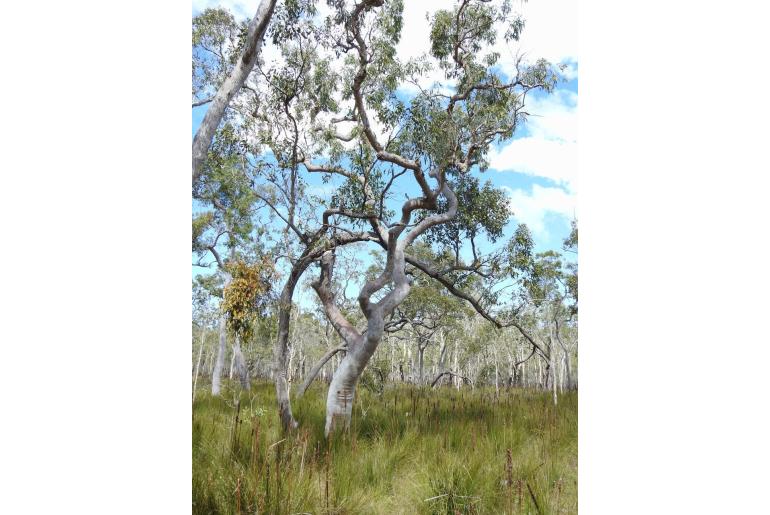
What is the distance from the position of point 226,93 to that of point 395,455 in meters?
2.25

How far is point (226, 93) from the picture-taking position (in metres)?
2.42

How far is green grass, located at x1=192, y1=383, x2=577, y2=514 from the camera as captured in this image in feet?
8.11

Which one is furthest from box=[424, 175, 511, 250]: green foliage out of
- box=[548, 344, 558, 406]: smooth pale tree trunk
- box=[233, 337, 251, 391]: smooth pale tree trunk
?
box=[233, 337, 251, 391]: smooth pale tree trunk

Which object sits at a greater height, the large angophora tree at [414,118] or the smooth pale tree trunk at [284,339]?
the large angophora tree at [414,118]

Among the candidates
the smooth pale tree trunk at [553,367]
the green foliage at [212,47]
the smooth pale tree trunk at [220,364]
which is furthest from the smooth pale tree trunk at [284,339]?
the smooth pale tree trunk at [553,367]

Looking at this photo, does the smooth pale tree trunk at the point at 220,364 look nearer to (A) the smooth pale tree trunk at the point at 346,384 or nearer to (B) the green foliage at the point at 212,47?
(A) the smooth pale tree trunk at the point at 346,384

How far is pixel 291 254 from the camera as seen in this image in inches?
148

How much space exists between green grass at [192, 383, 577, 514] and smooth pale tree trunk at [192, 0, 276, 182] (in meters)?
1.41

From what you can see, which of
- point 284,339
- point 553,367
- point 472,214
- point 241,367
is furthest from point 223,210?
point 553,367

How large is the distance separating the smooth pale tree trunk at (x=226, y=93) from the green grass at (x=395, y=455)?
1412mm

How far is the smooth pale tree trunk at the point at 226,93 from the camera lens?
2.41 metres
